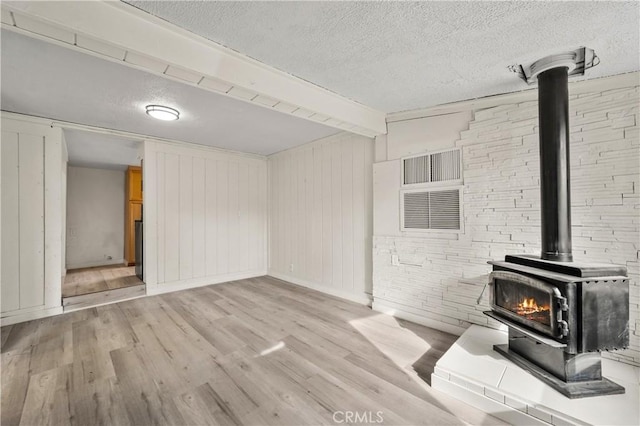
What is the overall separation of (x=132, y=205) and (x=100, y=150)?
1.61 m

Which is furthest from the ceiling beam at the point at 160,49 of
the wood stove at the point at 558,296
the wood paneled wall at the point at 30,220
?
the wood paneled wall at the point at 30,220

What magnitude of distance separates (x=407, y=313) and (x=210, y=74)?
334cm

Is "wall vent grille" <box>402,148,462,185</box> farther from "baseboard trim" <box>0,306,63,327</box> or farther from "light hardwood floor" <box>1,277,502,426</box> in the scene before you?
"baseboard trim" <box>0,306,63,327</box>

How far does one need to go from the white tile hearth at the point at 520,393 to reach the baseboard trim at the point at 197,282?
4217mm

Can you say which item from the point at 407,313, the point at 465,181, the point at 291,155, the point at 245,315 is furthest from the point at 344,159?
the point at 245,315

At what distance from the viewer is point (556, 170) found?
204 centimetres

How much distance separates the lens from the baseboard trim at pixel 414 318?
9.73 feet

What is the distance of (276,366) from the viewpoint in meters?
2.33

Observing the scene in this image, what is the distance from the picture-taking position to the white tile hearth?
1593 millimetres

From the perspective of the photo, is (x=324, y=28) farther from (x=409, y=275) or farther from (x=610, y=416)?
(x=610, y=416)

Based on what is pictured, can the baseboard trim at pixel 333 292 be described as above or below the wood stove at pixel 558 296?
below

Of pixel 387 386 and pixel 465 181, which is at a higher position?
pixel 465 181
